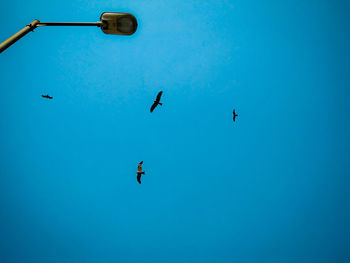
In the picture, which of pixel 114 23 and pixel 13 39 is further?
pixel 114 23

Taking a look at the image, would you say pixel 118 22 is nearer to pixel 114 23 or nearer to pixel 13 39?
pixel 114 23

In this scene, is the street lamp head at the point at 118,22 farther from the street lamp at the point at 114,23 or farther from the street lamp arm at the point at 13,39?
the street lamp arm at the point at 13,39

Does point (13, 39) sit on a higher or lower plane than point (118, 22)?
lower

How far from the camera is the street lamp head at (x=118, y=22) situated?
3.19 metres

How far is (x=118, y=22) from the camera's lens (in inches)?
127

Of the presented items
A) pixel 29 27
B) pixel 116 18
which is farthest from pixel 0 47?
pixel 116 18

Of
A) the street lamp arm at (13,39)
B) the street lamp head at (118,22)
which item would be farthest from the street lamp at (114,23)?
the street lamp arm at (13,39)

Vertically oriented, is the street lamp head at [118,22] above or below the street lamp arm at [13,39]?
above

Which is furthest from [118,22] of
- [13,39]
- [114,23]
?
[13,39]

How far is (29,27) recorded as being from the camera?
120 inches

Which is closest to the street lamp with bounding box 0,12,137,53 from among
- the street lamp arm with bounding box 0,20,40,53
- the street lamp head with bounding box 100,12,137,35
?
the street lamp head with bounding box 100,12,137,35

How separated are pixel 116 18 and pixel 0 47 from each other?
1489 mm

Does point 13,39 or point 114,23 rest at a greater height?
point 114,23

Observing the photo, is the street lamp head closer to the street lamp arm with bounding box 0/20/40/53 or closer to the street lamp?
the street lamp
